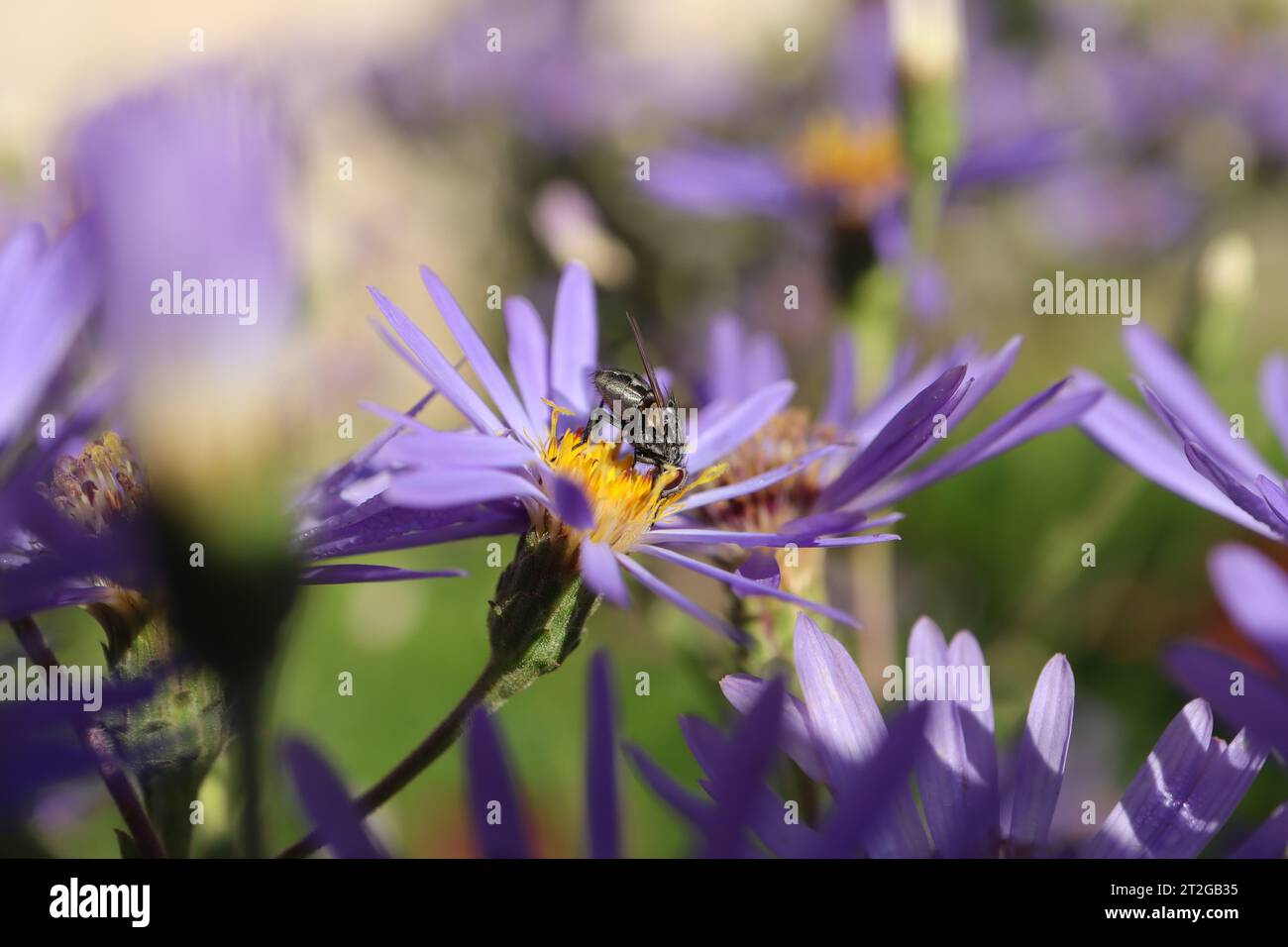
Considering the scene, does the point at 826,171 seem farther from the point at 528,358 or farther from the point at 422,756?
the point at 422,756

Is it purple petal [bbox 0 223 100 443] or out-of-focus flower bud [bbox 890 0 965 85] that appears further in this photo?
out-of-focus flower bud [bbox 890 0 965 85]

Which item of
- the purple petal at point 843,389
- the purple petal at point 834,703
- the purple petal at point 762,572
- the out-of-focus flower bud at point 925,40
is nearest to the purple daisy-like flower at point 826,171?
the out-of-focus flower bud at point 925,40

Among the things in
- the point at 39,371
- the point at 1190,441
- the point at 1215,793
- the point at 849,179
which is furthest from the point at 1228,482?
the point at 849,179

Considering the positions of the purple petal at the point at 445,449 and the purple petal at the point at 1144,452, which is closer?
the purple petal at the point at 445,449

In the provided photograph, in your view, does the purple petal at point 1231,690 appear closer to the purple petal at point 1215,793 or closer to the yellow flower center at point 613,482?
the purple petal at point 1215,793

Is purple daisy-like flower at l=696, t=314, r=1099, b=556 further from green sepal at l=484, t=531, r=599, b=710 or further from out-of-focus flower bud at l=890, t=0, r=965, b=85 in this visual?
out-of-focus flower bud at l=890, t=0, r=965, b=85

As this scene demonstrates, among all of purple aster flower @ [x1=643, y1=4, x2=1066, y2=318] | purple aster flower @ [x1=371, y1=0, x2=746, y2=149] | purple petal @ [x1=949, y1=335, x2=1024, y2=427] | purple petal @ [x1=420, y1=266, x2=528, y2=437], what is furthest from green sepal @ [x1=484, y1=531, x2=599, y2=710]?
purple aster flower @ [x1=371, y1=0, x2=746, y2=149]

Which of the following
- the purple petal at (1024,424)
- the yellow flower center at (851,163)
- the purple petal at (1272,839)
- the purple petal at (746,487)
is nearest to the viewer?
the purple petal at (1272,839)
